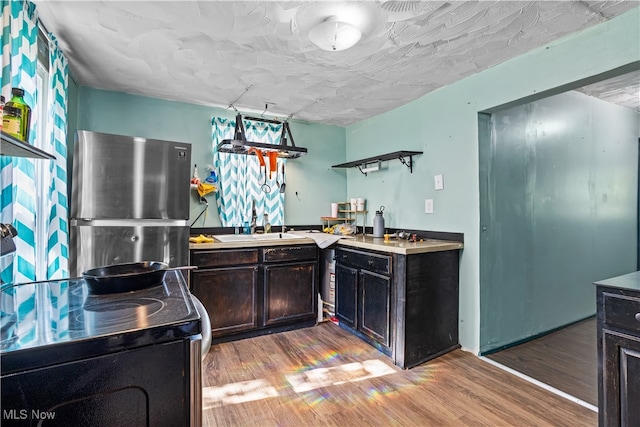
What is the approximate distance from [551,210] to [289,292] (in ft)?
8.48

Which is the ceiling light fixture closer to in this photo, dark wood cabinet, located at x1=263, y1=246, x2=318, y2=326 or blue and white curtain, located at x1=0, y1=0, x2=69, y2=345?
blue and white curtain, located at x1=0, y1=0, x2=69, y2=345

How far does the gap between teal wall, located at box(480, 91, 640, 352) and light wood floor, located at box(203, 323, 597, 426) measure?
0.51 meters

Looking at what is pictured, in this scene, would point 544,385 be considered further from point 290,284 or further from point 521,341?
point 290,284

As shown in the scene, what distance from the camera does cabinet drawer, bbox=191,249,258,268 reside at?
250 cm

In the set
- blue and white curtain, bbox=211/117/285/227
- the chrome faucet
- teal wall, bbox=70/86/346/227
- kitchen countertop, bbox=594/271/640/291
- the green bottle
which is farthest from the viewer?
the chrome faucet

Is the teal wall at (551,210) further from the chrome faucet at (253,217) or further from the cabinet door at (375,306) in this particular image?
the chrome faucet at (253,217)

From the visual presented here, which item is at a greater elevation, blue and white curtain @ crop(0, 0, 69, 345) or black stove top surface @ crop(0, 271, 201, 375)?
blue and white curtain @ crop(0, 0, 69, 345)

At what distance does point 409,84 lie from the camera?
2.55 meters

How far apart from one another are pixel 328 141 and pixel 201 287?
7.44ft

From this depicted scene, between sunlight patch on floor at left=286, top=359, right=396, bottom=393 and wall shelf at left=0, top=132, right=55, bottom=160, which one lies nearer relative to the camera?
wall shelf at left=0, top=132, right=55, bottom=160

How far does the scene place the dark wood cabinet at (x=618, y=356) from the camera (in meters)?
1.23

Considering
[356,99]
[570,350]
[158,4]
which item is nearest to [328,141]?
[356,99]

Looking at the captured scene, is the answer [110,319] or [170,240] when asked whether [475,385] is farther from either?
[170,240]

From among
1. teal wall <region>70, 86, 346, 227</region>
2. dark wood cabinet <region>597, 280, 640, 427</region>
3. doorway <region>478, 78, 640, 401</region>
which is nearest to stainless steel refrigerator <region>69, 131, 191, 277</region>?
teal wall <region>70, 86, 346, 227</region>
